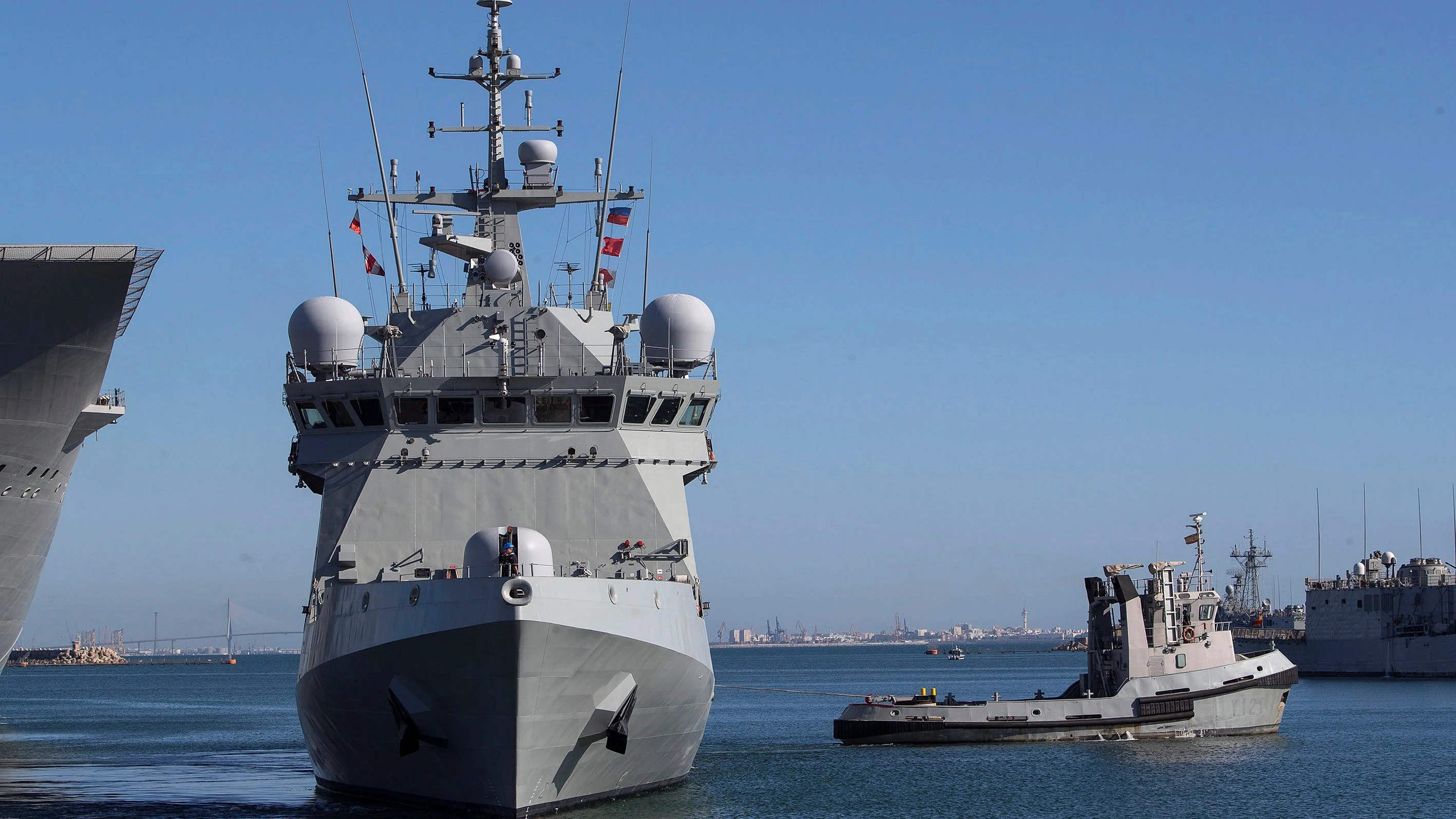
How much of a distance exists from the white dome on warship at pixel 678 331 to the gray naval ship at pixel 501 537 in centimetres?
4

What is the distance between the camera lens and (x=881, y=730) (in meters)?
39.4

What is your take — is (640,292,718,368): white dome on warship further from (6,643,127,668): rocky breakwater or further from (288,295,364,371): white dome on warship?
(6,643,127,668): rocky breakwater

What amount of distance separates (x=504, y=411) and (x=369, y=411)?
2.12m

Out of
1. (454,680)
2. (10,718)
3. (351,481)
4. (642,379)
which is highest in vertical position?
(642,379)

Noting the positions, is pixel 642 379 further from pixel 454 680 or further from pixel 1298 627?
pixel 1298 627

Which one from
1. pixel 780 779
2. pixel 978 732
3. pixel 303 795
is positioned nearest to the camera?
pixel 303 795

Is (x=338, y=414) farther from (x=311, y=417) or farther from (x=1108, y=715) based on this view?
(x=1108, y=715)

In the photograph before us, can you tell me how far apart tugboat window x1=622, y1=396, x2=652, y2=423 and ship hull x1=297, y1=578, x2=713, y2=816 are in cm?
314

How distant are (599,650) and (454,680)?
194cm

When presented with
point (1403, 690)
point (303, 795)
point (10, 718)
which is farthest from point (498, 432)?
point (1403, 690)

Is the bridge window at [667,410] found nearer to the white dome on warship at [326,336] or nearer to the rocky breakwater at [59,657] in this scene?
the white dome on warship at [326,336]

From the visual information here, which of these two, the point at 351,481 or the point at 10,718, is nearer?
the point at 351,481

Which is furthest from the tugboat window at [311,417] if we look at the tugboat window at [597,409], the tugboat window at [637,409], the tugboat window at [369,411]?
the tugboat window at [637,409]

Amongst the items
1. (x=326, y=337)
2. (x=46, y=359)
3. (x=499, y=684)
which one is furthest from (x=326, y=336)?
(x=46, y=359)
